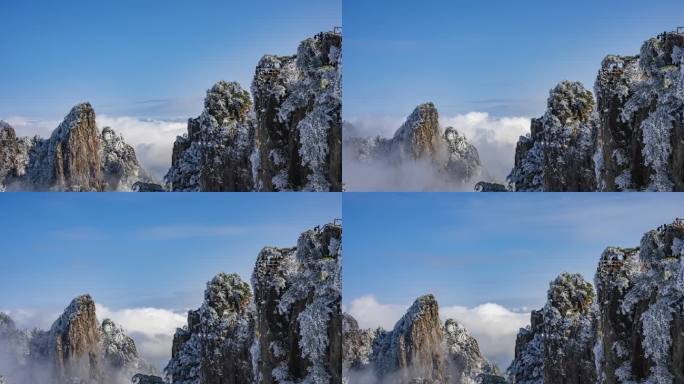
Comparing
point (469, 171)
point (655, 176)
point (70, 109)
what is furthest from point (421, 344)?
point (70, 109)

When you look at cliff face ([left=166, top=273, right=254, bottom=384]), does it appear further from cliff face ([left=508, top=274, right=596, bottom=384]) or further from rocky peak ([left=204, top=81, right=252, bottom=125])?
cliff face ([left=508, top=274, right=596, bottom=384])

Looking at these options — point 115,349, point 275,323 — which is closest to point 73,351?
point 115,349

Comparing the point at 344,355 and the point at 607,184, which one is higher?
the point at 607,184

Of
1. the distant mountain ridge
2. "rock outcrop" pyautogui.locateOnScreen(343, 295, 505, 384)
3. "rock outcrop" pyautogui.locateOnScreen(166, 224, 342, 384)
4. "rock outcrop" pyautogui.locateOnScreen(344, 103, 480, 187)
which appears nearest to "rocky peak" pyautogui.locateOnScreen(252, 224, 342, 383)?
"rock outcrop" pyautogui.locateOnScreen(166, 224, 342, 384)

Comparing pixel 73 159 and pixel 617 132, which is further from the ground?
pixel 617 132

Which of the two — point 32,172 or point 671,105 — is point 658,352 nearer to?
point 671,105

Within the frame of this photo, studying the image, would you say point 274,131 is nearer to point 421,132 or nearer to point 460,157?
point 421,132

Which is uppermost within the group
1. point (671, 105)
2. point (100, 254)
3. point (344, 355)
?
point (671, 105)
